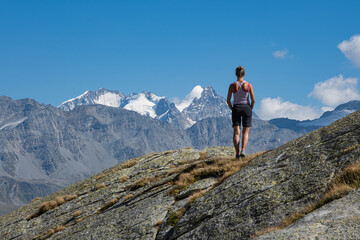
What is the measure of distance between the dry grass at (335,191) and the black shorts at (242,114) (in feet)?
23.4

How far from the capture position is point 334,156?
38.7ft

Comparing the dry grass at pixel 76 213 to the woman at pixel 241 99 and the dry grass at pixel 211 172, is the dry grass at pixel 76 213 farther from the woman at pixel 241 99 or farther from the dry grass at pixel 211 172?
the woman at pixel 241 99

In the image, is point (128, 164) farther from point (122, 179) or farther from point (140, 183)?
point (140, 183)

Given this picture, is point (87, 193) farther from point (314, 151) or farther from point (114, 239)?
point (314, 151)

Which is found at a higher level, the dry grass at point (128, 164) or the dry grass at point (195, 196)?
the dry grass at point (128, 164)

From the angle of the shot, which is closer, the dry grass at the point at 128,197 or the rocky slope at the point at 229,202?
the rocky slope at the point at 229,202

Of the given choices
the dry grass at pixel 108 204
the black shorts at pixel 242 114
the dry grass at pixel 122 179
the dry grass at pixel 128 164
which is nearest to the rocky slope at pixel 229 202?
the dry grass at pixel 108 204

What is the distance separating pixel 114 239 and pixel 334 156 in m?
9.02

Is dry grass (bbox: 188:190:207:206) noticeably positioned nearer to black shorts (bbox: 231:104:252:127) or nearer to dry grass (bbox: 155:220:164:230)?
dry grass (bbox: 155:220:164:230)

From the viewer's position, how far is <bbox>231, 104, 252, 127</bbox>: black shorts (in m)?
16.9

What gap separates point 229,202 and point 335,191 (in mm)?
3713

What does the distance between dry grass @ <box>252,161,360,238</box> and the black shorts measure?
712cm

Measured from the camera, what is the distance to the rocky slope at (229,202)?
9914mm

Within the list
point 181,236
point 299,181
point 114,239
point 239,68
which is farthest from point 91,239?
point 239,68
